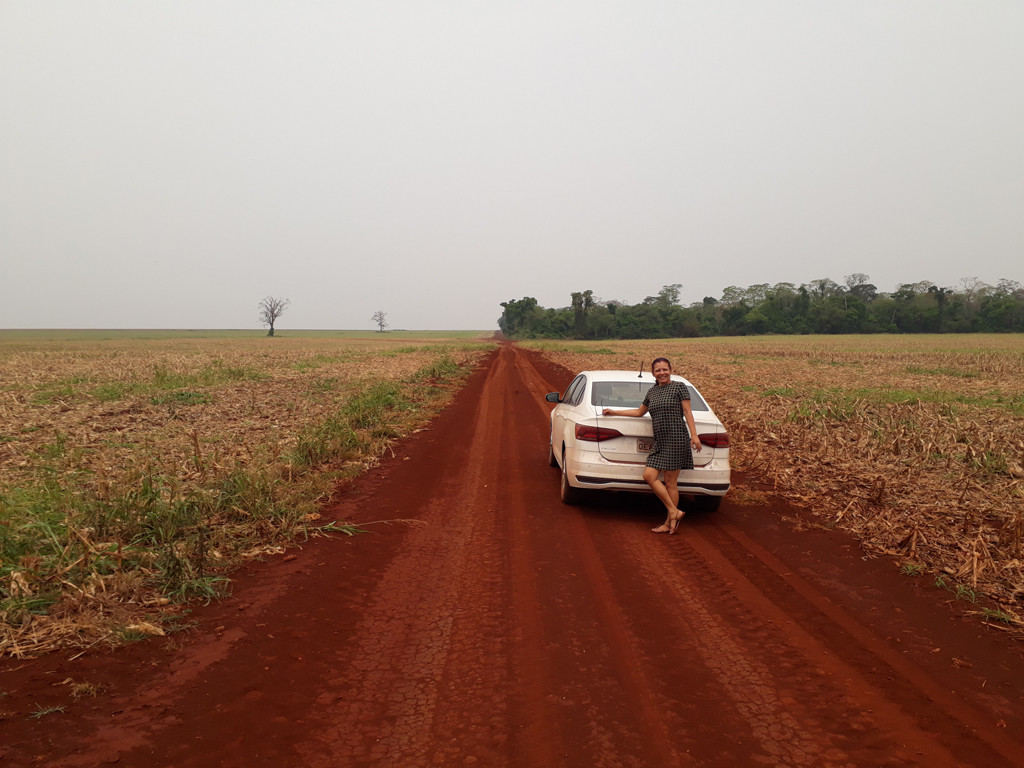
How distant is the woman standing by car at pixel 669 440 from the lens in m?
5.80

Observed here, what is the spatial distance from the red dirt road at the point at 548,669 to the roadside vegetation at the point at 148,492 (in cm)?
42

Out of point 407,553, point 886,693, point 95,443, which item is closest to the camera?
point 886,693

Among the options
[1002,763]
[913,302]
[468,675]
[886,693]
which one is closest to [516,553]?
[468,675]

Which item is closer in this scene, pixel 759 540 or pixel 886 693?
pixel 886 693

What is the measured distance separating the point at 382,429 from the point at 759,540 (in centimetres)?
715

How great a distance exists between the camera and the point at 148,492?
579 cm

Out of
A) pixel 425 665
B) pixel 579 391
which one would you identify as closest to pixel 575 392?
pixel 579 391

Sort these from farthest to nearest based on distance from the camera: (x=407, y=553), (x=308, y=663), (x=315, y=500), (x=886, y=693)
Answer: (x=315, y=500)
(x=407, y=553)
(x=308, y=663)
(x=886, y=693)

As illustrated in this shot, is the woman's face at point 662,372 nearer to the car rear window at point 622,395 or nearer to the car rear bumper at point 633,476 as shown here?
the car rear window at point 622,395

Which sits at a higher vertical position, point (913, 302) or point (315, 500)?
point (913, 302)

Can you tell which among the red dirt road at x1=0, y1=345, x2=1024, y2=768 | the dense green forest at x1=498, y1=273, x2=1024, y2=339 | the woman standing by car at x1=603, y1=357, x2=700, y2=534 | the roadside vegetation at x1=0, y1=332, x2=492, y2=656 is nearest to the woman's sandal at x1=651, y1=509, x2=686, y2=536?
the woman standing by car at x1=603, y1=357, x2=700, y2=534

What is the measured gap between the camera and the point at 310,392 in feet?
55.1

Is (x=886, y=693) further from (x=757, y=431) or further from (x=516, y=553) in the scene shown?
(x=757, y=431)

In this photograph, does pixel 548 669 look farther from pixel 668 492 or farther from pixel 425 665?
pixel 668 492
